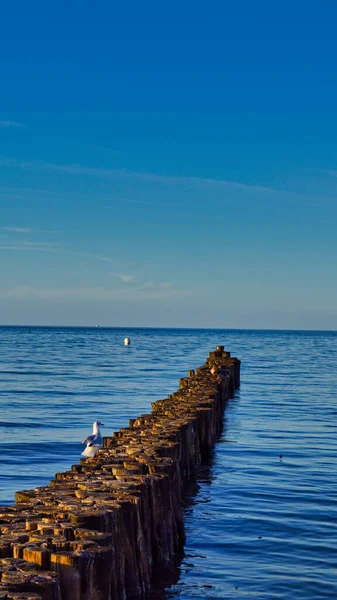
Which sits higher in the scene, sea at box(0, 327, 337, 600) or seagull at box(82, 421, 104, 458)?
seagull at box(82, 421, 104, 458)

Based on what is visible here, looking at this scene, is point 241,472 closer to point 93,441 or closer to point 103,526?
point 93,441

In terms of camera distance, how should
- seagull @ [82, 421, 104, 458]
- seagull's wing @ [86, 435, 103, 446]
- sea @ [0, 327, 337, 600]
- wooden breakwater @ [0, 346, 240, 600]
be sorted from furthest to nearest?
seagull's wing @ [86, 435, 103, 446], seagull @ [82, 421, 104, 458], sea @ [0, 327, 337, 600], wooden breakwater @ [0, 346, 240, 600]

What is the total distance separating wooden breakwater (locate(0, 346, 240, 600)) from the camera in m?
5.71

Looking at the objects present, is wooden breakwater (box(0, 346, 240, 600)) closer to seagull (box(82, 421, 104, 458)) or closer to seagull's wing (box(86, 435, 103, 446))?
seagull (box(82, 421, 104, 458))

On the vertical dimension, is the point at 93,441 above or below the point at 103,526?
below

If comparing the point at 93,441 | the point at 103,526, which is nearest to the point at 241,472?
the point at 93,441

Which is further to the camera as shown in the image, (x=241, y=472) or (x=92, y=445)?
(x=241, y=472)

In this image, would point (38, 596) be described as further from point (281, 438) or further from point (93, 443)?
point (281, 438)

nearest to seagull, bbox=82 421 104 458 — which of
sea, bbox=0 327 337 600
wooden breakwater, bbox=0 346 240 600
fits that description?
sea, bbox=0 327 337 600

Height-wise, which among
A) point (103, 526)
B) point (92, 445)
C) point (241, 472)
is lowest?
point (241, 472)

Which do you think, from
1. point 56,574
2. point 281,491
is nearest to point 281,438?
point 281,491

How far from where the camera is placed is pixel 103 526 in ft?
22.5

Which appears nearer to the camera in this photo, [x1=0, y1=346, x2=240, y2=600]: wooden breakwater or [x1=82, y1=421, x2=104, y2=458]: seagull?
[x1=0, y1=346, x2=240, y2=600]: wooden breakwater

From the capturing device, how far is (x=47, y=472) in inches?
596
